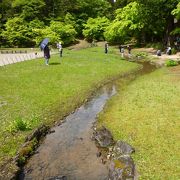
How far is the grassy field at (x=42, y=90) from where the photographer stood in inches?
648

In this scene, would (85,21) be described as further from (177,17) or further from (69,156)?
(69,156)

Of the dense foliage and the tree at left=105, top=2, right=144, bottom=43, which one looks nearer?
the dense foliage

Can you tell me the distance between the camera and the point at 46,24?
77.2 meters

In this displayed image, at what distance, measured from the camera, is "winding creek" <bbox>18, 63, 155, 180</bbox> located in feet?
42.0

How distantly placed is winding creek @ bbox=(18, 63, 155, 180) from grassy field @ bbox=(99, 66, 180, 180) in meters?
1.45

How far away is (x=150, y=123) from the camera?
17.3 m

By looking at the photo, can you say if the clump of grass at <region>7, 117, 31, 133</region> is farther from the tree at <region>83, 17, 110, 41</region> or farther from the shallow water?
the tree at <region>83, 17, 110, 41</region>

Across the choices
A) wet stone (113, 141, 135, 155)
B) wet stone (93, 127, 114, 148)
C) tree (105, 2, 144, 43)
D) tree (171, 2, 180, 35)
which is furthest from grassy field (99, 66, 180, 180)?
tree (105, 2, 144, 43)

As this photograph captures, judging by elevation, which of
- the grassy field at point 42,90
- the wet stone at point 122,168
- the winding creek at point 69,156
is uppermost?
the grassy field at point 42,90

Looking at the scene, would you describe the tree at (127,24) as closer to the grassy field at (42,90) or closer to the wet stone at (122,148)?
the grassy field at (42,90)

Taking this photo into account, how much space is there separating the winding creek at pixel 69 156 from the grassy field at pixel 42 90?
1.09 metres

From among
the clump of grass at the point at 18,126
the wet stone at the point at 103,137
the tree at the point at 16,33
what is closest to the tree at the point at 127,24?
the tree at the point at 16,33

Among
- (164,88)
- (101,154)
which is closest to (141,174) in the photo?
(101,154)

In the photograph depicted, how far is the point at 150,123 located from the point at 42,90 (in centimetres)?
1016
